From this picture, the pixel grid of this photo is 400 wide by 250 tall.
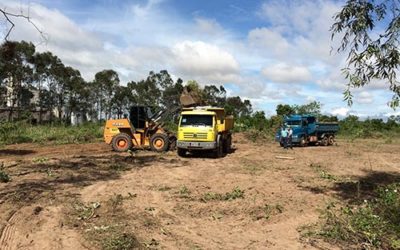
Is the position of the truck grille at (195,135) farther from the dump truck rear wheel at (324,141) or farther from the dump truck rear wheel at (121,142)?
the dump truck rear wheel at (324,141)

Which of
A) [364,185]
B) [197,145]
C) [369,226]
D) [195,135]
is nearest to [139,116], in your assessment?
[195,135]

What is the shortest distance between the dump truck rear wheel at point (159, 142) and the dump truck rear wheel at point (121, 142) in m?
1.15

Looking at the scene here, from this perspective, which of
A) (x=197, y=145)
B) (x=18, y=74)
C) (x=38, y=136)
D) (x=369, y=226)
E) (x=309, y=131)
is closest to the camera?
(x=369, y=226)

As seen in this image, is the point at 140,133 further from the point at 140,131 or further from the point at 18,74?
the point at 18,74

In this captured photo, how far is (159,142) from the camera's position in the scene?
22094 millimetres

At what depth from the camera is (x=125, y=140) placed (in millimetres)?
22219

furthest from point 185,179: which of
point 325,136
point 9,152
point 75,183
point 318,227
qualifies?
point 325,136

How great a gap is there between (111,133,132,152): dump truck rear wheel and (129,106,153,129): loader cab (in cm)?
73

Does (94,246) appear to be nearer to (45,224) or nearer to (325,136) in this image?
(45,224)

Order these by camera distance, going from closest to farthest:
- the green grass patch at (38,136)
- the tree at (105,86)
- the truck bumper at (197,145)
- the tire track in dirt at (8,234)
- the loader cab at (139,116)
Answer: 1. the tire track in dirt at (8,234)
2. the truck bumper at (197,145)
3. the loader cab at (139,116)
4. the green grass patch at (38,136)
5. the tree at (105,86)

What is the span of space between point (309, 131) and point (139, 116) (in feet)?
46.4

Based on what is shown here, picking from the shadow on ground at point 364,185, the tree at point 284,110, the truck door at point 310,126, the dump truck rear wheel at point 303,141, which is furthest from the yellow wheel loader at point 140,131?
the tree at point 284,110

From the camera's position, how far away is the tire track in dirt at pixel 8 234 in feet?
23.9

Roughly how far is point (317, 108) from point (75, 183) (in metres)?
45.5
